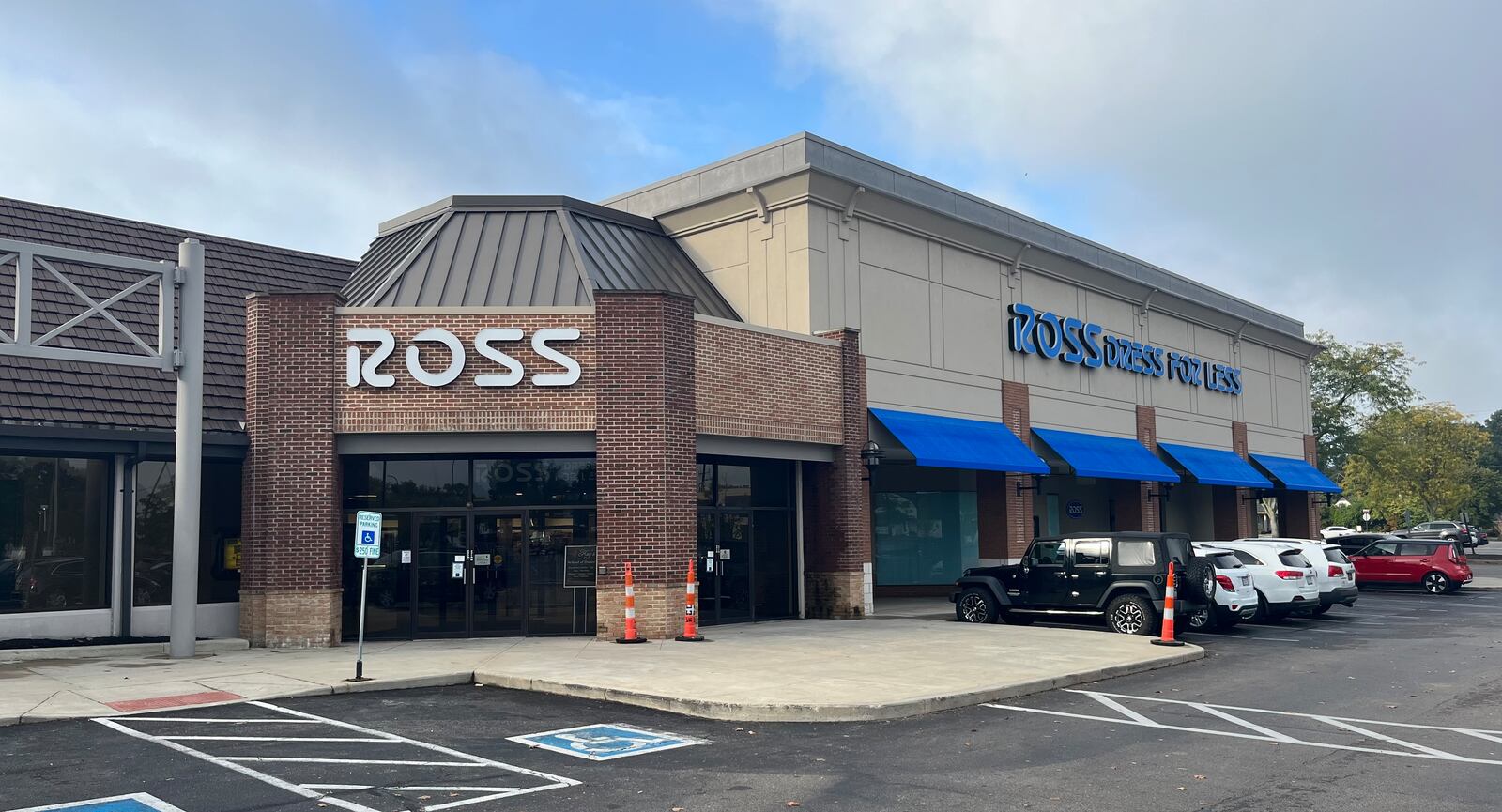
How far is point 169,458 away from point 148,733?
344 inches

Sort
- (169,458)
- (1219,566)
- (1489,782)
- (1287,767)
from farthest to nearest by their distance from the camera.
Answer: (1219,566) → (169,458) → (1287,767) → (1489,782)

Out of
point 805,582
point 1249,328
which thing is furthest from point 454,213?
point 1249,328

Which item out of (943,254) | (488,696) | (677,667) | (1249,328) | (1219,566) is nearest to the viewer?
(488,696)

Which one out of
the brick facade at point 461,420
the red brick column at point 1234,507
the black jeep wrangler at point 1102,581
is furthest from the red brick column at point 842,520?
the red brick column at point 1234,507

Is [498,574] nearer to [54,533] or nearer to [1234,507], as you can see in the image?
[54,533]

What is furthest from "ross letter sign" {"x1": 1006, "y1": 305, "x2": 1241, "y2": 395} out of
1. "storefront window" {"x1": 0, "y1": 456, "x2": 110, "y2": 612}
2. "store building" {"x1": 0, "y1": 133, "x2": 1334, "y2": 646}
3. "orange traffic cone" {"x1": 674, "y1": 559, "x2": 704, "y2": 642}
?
"storefront window" {"x1": 0, "y1": 456, "x2": 110, "y2": 612}

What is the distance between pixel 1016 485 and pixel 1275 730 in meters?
17.6

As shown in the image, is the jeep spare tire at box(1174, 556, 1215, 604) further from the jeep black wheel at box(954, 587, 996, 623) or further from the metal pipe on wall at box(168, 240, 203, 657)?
the metal pipe on wall at box(168, 240, 203, 657)

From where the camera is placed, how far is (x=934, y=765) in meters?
9.38

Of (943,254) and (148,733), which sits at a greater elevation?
(943,254)

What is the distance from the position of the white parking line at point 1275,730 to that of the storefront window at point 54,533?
13.4 metres

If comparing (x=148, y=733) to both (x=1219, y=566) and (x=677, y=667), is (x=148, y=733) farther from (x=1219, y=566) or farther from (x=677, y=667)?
(x=1219, y=566)

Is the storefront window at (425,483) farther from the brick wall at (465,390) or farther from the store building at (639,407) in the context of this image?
the brick wall at (465,390)

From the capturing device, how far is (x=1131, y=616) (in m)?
19.6
